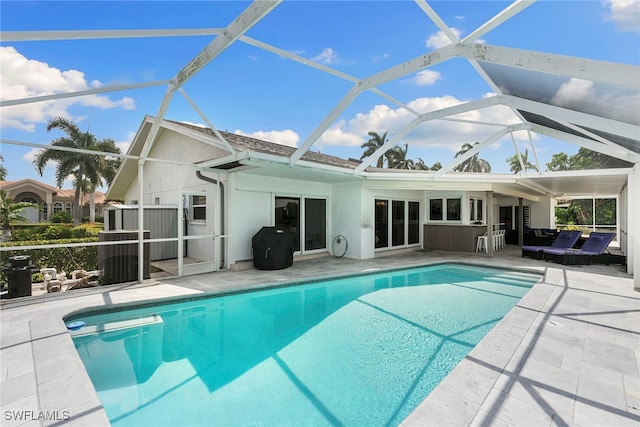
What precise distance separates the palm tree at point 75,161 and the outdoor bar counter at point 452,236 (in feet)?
89.3

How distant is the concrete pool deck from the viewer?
102 inches

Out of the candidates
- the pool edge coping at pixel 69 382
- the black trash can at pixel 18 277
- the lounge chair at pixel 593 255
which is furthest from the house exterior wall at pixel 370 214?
the black trash can at pixel 18 277

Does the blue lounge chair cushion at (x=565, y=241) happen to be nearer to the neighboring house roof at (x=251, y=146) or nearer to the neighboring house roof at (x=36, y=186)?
the neighboring house roof at (x=251, y=146)

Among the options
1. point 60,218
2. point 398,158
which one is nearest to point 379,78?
point 398,158

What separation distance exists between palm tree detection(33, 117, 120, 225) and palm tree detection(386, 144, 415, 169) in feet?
88.6

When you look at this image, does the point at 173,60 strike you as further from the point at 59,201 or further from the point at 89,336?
the point at 59,201

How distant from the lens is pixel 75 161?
2639 cm

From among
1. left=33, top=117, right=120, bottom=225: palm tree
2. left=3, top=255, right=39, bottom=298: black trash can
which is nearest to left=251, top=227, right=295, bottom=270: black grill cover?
left=3, top=255, right=39, bottom=298: black trash can

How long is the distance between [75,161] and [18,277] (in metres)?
26.0

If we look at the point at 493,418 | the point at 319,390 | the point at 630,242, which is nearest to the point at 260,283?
the point at 319,390

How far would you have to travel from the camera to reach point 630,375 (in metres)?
3.25

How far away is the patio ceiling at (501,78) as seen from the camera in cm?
351

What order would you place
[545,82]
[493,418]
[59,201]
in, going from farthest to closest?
[59,201] < [545,82] < [493,418]

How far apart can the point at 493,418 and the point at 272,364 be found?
102 inches
